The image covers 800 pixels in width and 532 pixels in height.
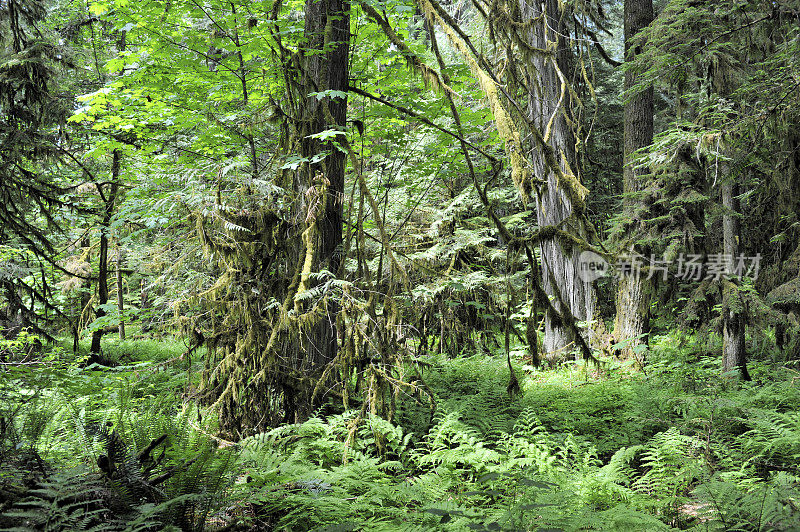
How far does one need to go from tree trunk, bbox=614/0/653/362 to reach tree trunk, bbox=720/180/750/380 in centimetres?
98

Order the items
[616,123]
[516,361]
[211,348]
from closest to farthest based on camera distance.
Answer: [211,348] → [516,361] → [616,123]

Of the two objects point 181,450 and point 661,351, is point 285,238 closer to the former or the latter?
point 181,450

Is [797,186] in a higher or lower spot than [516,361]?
higher

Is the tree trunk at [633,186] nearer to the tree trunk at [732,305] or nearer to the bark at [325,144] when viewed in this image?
the tree trunk at [732,305]

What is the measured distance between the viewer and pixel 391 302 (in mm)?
4363

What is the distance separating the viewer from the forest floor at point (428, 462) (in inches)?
101

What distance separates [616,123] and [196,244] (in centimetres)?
1389

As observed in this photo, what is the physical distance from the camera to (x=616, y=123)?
15.0 meters

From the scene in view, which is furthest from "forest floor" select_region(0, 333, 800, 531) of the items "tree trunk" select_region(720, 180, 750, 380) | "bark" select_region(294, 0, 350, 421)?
"bark" select_region(294, 0, 350, 421)

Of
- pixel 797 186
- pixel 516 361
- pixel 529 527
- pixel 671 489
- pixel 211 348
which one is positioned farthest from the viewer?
pixel 516 361

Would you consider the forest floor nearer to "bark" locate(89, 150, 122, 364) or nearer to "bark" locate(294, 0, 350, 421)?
"bark" locate(294, 0, 350, 421)

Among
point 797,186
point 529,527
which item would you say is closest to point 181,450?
point 529,527

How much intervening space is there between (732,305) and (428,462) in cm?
475

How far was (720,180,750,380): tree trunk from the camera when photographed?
21.7 ft
